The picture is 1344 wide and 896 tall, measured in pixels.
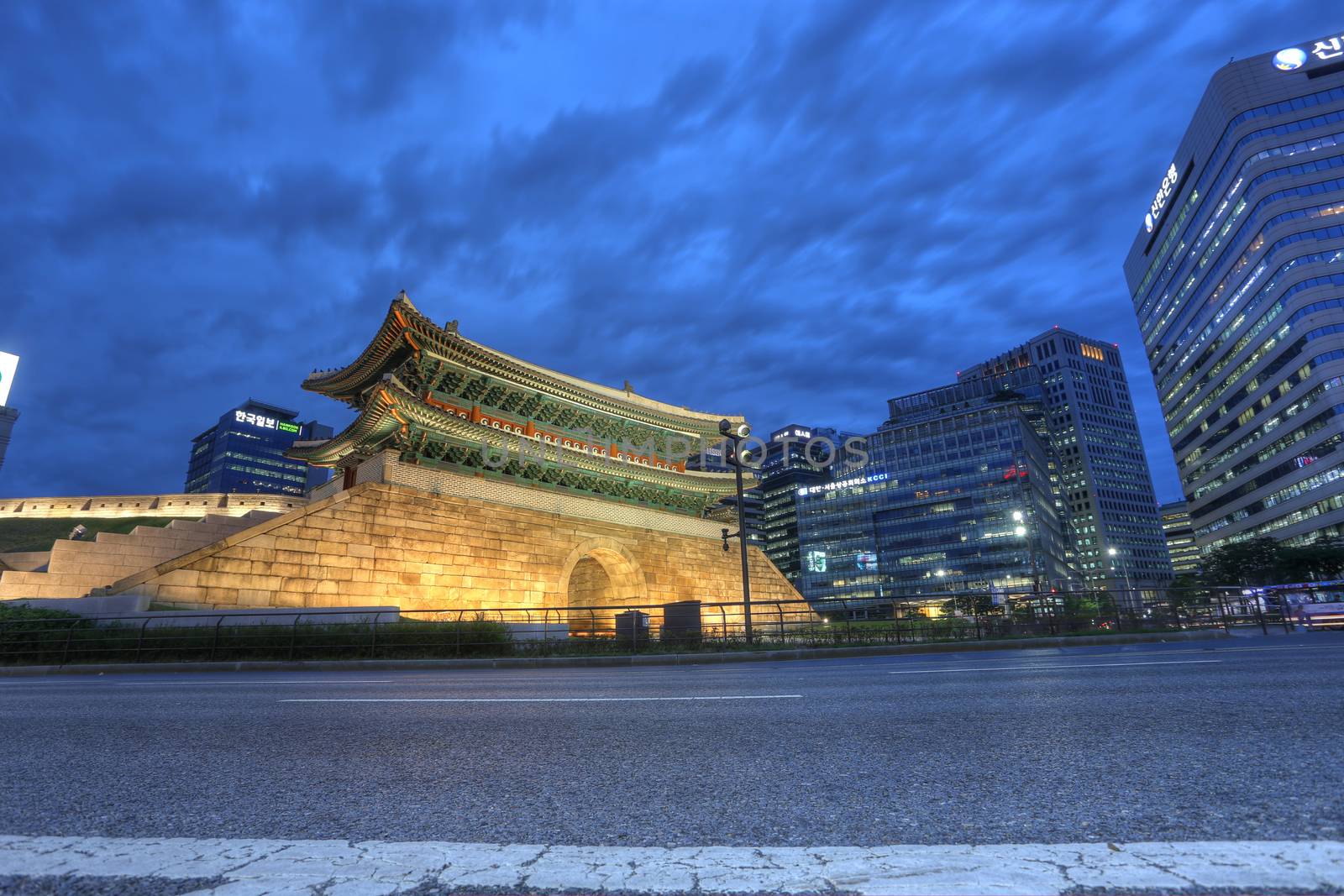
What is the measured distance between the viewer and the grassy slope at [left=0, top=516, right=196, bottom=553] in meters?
40.0

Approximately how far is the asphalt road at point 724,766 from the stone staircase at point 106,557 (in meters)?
18.9

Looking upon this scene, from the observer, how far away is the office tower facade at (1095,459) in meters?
135

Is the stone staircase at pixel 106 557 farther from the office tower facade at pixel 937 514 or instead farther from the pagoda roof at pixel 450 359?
the office tower facade at pixel 937 514

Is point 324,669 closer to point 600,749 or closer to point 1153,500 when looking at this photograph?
point 600,749

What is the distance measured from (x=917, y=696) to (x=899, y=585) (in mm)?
98937

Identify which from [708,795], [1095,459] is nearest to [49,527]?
[708,795]

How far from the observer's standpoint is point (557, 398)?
3212cm

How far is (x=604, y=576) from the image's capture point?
1320 inches

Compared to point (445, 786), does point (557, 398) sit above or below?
above

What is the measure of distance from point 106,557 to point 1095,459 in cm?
16216

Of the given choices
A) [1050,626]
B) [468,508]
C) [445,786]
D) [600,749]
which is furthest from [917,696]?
[468,508]

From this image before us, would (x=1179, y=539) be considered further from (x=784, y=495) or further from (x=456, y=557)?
(x=456, y=557)

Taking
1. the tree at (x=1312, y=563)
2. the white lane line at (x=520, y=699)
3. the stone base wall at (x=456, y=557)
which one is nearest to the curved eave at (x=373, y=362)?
the stone base wall at (x=456, y=557)

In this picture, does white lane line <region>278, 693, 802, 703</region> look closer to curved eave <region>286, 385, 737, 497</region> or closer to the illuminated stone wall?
curved eave <region>286, 385, 737, 497</region>
